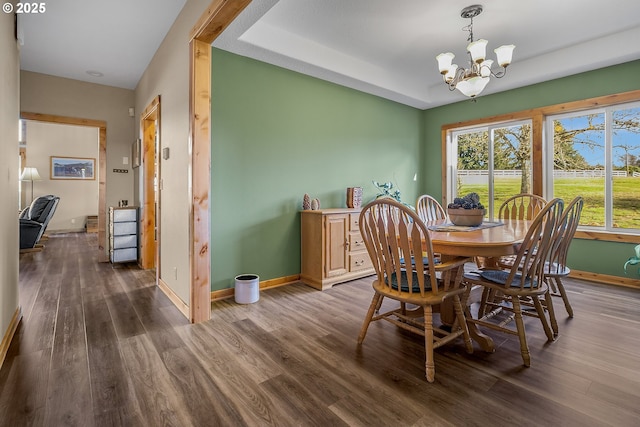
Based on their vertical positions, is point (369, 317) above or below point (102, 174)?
below

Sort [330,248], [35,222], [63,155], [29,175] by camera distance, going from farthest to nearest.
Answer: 1. [63,155]
2. [29,175]
3. [35,222]
4. [330,248]

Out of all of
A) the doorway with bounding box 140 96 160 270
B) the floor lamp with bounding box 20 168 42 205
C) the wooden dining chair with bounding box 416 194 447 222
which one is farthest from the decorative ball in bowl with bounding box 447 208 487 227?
the floor lamp with bounding box 20 168 42 205

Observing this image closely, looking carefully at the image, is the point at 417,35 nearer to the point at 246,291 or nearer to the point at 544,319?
the point at 544,319

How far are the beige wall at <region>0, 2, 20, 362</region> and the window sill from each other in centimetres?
549

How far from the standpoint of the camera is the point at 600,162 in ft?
12.6

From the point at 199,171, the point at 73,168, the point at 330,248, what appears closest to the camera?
the point at 199,171

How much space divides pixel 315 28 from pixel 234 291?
275 centimetres

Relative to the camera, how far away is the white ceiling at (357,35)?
283 cm

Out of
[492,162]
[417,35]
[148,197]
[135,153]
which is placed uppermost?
[417,35]

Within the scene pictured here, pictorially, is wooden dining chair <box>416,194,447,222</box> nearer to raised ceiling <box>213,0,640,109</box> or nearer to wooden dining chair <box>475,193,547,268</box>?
wooden dining chair <box>475,193,547,268</box>

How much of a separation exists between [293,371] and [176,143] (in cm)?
226

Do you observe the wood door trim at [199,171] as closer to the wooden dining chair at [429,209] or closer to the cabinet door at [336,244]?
the cabinet door at [336,244]

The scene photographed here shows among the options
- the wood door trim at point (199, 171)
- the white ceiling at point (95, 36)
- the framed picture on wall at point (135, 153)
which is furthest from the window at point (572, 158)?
the framed picture on wall at point (135, 153)

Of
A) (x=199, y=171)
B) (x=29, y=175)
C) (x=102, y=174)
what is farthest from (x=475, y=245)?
(x=29, y=175)
